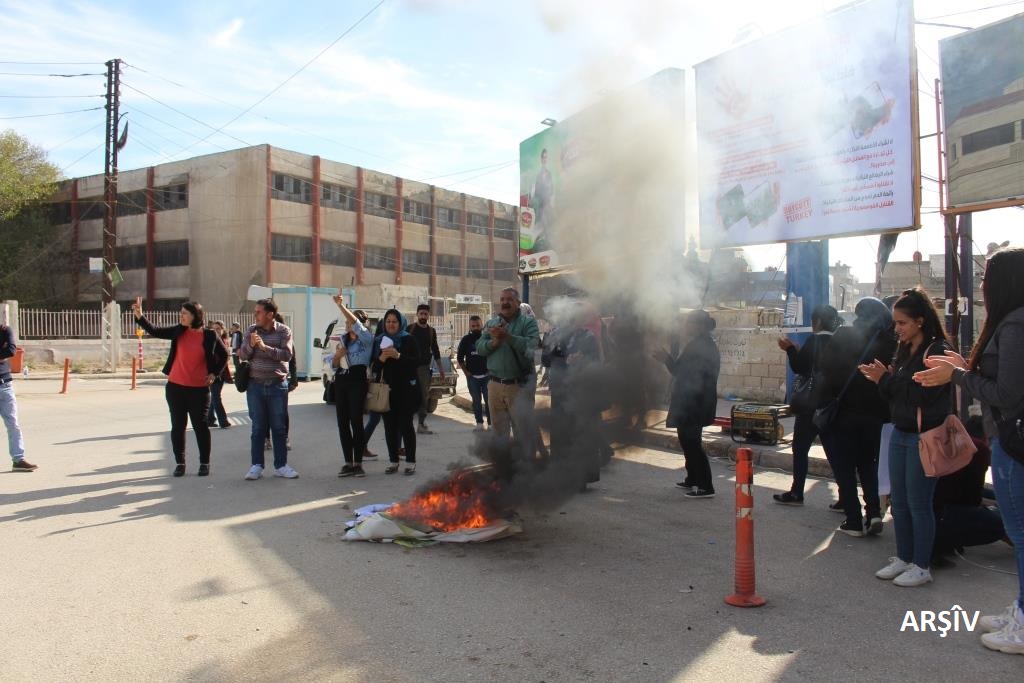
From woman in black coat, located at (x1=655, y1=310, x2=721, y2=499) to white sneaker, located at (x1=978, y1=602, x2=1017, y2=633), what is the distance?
9.69 feet

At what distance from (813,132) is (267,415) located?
27.7ft

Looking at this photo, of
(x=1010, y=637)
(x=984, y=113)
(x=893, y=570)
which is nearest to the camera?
(x=1010, y=637)

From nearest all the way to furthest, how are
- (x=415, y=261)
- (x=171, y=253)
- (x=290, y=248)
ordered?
(x=290, y=248) → (x=171, y=253) → (x=415, y=261)

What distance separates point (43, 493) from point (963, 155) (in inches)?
447

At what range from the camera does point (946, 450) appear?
12.4 feet

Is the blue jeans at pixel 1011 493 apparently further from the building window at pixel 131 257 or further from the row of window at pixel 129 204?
the building window at pixel 131 257

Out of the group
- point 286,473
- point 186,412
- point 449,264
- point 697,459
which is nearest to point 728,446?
point 697,459

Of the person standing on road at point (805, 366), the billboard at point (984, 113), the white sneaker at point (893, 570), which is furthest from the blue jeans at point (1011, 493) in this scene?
the billboard at point (984, 113)

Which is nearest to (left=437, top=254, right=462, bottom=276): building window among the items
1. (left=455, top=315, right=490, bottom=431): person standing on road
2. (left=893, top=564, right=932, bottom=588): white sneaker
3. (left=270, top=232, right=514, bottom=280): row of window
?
(left=270, top=232, right=514, bottom=280): row of window

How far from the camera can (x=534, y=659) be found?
10.3 feet

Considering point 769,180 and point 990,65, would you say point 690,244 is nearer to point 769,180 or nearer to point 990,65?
point 769,180

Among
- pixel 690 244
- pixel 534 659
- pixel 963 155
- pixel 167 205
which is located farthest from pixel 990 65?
pixel 167 205

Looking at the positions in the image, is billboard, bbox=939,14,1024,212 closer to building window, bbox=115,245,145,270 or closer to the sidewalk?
the sidewalk

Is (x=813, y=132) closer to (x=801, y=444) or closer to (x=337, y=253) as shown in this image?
(x=801, y=444)
